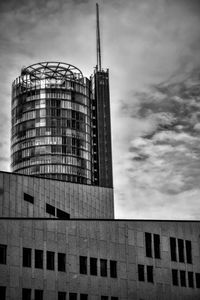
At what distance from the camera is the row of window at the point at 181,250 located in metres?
61.0

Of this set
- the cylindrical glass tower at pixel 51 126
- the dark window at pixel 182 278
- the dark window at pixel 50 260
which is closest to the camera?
the dark window at pixel 50 260

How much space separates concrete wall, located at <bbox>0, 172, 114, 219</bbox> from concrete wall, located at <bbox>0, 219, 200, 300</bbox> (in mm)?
14934

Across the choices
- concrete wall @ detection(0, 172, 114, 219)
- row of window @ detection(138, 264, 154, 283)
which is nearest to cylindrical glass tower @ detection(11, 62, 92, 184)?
concrete wall @ detection(0, 172, 114, 219)

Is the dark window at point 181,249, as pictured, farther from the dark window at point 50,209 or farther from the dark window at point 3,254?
the dark window at point 3,254

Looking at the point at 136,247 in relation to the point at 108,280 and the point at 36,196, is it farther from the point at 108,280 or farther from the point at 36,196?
the point at 36,196

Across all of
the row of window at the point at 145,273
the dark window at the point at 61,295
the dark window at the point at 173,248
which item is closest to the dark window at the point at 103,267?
the row of window at the point at 145,273

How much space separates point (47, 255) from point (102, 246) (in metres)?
6.71

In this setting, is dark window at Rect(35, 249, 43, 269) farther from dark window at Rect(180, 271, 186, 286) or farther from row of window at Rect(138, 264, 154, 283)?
dark window at Rect(180, 271, 186, 286)

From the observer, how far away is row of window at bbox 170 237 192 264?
6103cm

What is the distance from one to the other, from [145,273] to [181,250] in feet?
21.3

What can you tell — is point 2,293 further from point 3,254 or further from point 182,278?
point 182,278

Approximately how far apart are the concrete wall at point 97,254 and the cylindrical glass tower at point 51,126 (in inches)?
4429

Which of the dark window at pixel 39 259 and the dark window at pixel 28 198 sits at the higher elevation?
the dark window at pixel 28 198

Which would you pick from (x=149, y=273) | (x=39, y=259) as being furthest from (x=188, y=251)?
(x=39, y=259)
